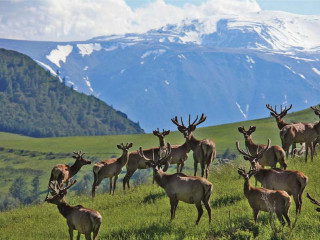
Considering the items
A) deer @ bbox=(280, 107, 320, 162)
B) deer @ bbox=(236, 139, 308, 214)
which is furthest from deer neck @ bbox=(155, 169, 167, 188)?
deer @ bbox=(280, 107, 320, 162)

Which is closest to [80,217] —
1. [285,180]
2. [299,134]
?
[285,180]

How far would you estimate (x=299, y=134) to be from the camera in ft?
76.7

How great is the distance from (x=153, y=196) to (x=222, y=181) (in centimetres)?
330

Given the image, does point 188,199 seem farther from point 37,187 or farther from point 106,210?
point 37,187

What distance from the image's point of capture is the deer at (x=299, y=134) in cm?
2302

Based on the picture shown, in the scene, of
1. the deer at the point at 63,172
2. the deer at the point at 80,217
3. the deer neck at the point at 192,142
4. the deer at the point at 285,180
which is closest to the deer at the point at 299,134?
the deer neck at the point at 192,142

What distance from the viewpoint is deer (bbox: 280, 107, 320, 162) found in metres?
23.0

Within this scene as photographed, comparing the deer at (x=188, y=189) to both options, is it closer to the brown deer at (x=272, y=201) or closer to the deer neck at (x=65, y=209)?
the brown deer at (x=272, y=201)

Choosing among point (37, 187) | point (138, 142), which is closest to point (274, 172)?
point (138, 142)

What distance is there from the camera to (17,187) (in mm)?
190625

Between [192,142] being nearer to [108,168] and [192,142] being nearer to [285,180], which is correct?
[108,168]

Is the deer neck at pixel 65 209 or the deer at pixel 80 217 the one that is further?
the deer neck at pixel 65 209

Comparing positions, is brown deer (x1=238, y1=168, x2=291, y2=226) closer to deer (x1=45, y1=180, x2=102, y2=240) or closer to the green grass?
the green grass

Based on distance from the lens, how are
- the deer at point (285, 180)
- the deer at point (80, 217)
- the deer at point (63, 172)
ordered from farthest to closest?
the deer at point (63, 172)
the deer at point (285, 180)
the deer at point (80, 217)
